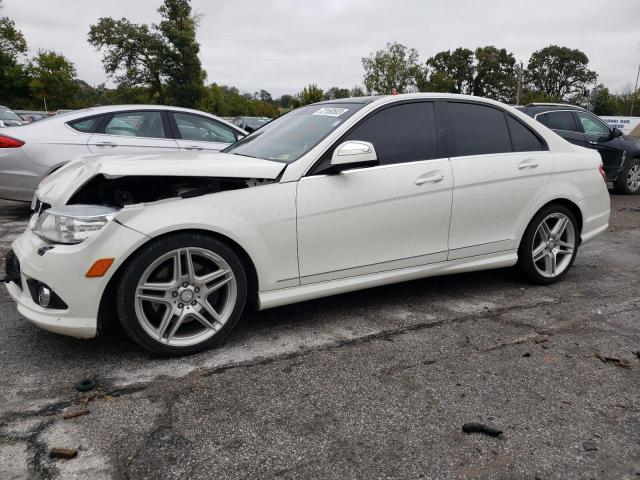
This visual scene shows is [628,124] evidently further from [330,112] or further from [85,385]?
[85,385]

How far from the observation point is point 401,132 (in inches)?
150

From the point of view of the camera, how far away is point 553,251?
459 centimetres

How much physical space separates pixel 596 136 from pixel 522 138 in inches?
287

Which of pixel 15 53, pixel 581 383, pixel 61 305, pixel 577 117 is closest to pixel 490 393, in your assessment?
pixel 581 383

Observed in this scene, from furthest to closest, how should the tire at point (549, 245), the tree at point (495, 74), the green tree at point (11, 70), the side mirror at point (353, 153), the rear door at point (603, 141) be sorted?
the tree at point (495, 74)
the green tree at point (11, 70)
the rear door at point (603, 141)
the tire at point (549, 245)
the side mirror at point (353, 153)

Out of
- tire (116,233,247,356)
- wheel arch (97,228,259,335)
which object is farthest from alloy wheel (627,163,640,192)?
tire (116,233,247,356)

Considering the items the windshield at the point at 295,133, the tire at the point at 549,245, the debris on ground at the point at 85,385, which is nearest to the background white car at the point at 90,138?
the windshield at the point at 295,133

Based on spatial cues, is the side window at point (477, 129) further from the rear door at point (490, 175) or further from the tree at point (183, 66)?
the tree at point (183, 66)

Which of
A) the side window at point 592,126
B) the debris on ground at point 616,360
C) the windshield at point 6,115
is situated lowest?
the debris on ground at point 616,360

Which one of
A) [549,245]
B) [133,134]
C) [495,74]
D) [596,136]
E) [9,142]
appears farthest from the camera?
[495,74]

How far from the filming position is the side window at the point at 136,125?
6684mm

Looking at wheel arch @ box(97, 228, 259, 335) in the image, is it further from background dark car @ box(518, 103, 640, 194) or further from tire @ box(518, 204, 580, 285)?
background dark car @ box(518, 103, 640, 194)

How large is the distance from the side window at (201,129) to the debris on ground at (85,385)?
476cm

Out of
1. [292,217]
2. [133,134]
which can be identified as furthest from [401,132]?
[133,134]
